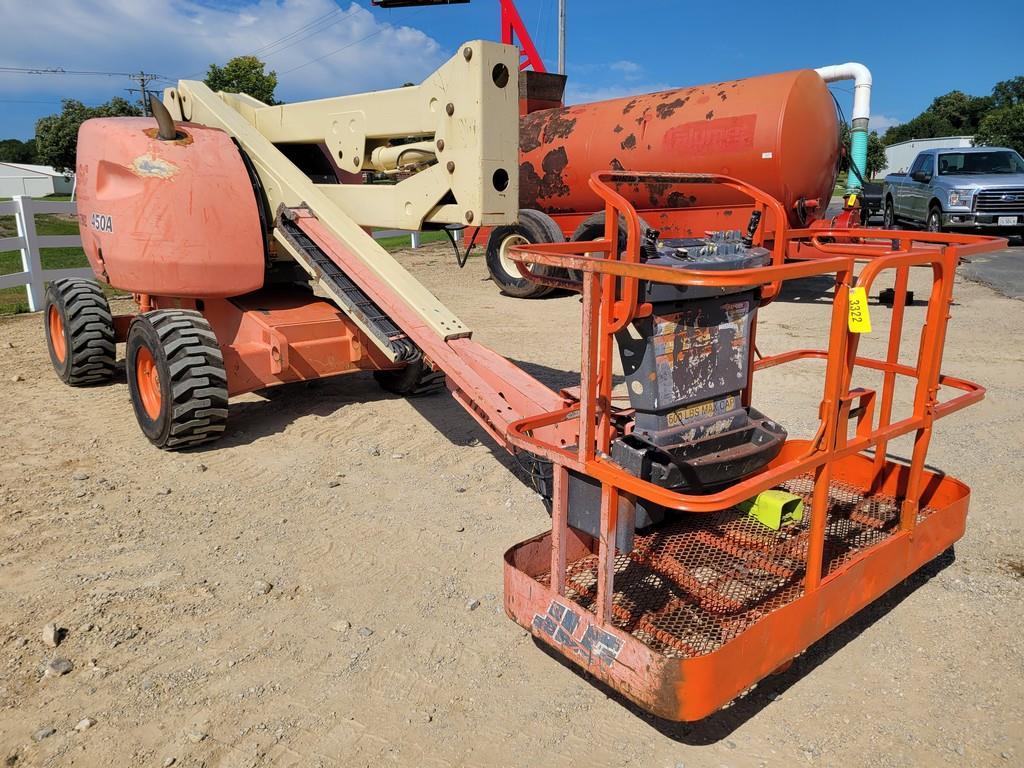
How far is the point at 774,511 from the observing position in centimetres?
324

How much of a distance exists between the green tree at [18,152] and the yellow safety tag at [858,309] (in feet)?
322

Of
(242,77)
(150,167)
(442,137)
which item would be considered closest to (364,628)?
(442,137)

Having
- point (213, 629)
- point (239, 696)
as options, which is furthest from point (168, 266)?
point (239, 696)

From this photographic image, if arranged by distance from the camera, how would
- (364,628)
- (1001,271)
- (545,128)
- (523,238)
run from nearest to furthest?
(364,628) < (523,238) < (545,128) < (1001,271)

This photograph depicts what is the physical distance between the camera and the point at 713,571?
124 inches

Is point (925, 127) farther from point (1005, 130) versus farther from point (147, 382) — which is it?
point (147, 382)

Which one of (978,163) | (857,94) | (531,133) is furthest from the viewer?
(978,163)

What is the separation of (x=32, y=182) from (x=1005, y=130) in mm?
73565

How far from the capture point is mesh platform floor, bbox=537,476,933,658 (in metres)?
2.80

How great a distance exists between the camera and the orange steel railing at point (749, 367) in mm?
2234

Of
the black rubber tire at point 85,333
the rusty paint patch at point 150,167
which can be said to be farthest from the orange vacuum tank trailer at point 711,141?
the black rubber tire at point 85,333

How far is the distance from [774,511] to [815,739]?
1.02m

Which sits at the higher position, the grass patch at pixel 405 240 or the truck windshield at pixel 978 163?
the truck windshield at pixel 978 163

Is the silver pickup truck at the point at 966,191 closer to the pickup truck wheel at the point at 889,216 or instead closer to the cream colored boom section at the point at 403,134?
the pickup truck wheel at the point at 889,216
